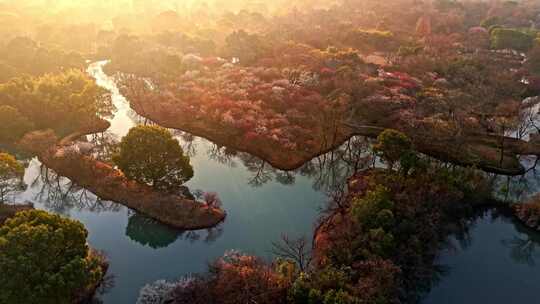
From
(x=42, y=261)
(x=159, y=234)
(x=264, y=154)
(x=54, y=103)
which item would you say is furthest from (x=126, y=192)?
(x=54, y=103)

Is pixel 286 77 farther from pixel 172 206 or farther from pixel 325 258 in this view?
pixel 325 258

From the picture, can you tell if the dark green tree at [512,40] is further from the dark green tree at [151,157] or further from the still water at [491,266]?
the dark green tree at [151,157]

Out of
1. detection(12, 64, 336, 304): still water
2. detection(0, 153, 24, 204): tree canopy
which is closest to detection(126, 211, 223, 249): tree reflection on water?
detection(12, 64, 336, 304): still water

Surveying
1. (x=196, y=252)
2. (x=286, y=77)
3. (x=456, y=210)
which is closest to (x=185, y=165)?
(x=196, y=252)

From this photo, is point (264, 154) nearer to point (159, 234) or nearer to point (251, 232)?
point (251, 232)

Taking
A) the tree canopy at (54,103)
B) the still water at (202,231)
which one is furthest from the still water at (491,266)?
the tree canopy at (54,103)

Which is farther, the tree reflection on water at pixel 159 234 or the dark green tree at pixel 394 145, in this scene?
the dark green tree at pixel 394 145
